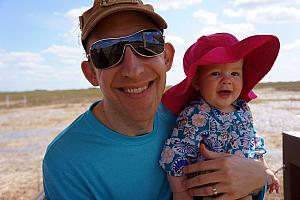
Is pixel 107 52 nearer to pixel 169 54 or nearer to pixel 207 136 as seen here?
pixel 169 54

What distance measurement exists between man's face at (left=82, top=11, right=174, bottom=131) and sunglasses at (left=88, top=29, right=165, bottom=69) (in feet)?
0.08

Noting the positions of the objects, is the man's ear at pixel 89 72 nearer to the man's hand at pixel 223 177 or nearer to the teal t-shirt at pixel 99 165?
the teal t-shirt at pixel 99 165

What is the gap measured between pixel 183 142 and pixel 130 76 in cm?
55

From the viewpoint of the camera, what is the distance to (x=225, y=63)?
2.68m

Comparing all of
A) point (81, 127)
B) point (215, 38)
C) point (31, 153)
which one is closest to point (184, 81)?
point (215, 38)

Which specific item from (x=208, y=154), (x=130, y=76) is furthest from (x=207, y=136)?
(x=130, y=76)

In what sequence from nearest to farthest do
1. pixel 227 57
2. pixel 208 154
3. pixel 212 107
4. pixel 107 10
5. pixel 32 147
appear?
pixel 107 10 → pixel 208 154 → pixel 227 57 → pixel 212 107 → pixel 32 147

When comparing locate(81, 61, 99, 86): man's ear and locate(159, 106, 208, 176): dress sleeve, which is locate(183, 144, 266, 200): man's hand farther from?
locate(81, 61, 99, 86): man's ear

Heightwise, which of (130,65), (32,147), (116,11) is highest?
(116,11)

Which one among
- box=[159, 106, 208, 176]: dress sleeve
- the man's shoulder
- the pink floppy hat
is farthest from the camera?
the man's shoulder

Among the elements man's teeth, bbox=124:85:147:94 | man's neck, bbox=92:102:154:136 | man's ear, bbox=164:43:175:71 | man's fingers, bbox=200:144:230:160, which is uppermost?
man's ear, bbox=164:43:175:71

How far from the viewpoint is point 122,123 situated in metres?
2.44

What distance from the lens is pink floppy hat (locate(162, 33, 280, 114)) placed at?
2.63 m

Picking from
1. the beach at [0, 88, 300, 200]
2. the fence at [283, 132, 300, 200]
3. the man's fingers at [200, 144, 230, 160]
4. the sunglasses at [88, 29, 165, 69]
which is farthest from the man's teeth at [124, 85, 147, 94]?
the beach at [0, 88, 300, 200]
